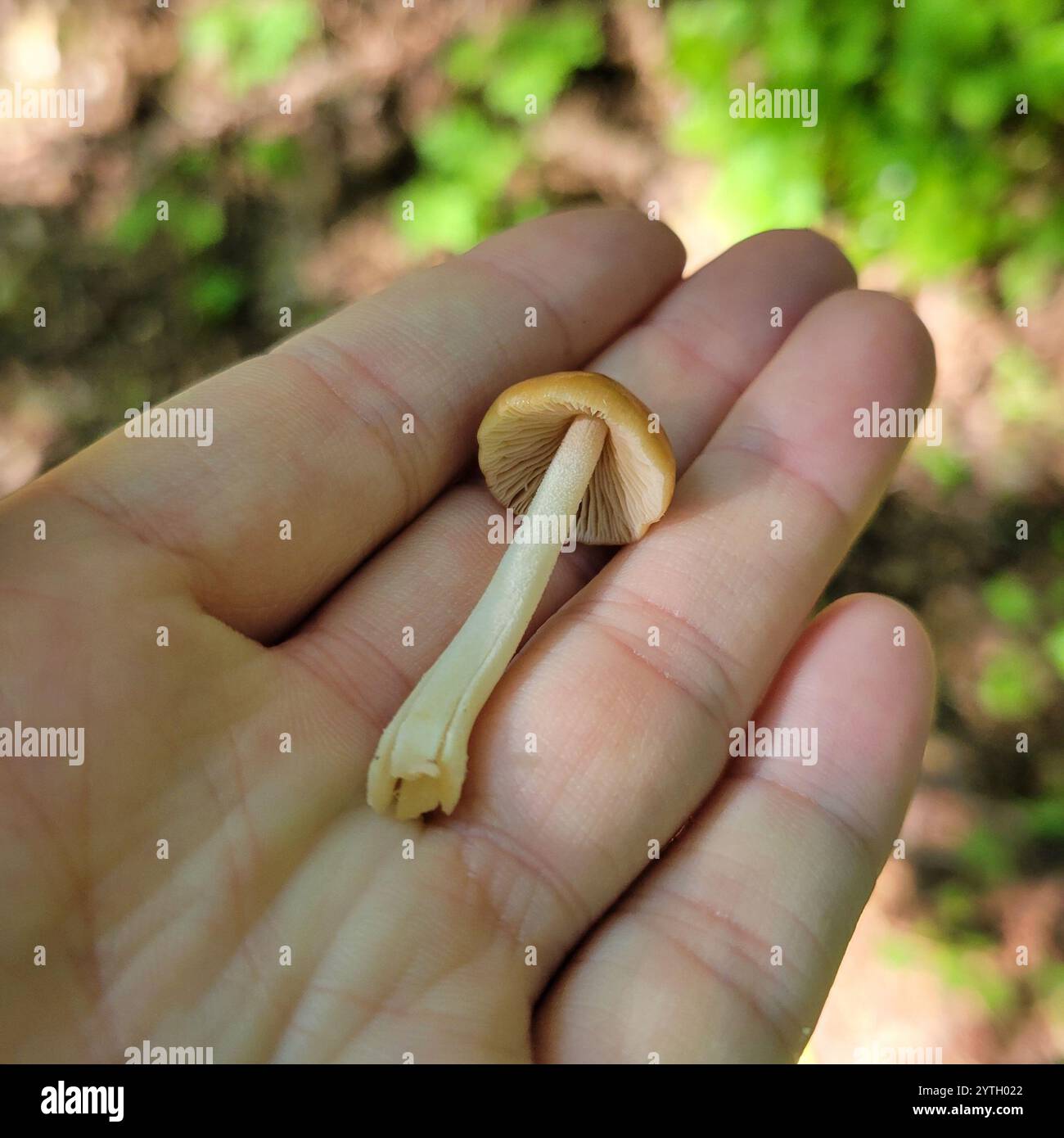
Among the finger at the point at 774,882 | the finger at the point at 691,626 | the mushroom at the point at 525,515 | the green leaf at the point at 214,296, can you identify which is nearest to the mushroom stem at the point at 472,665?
the mushroom at the point at 525,515

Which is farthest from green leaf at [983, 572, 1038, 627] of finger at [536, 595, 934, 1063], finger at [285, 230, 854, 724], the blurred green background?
finger at [536, 595, 934, 1063]

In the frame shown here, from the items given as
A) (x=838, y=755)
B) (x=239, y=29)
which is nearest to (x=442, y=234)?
(x=239, y=29)

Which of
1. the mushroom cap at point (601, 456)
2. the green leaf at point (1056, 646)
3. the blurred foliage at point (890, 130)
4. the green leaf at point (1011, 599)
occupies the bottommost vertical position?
the green leaf at point (1056, 646)

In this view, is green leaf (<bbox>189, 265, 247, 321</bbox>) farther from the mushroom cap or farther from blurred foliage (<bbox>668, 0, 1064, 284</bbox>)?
the mushroom cap

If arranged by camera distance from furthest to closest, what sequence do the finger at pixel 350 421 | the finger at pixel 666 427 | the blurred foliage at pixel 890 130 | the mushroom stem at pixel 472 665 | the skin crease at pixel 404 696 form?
the blurred foliage at pixel 890 130 → the finger at pixel 666 427 → the finger at pixel 350 421 → the mushroom stem at pixel 472 665 → the skin crease at pixel 404 696

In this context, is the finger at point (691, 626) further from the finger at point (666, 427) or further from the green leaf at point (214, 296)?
the green leaf at point (214, 296)

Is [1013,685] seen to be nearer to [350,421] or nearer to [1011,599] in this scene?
[1011,599]

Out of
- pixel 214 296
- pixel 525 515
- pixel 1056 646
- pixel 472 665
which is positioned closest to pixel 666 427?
pixel 525 515
